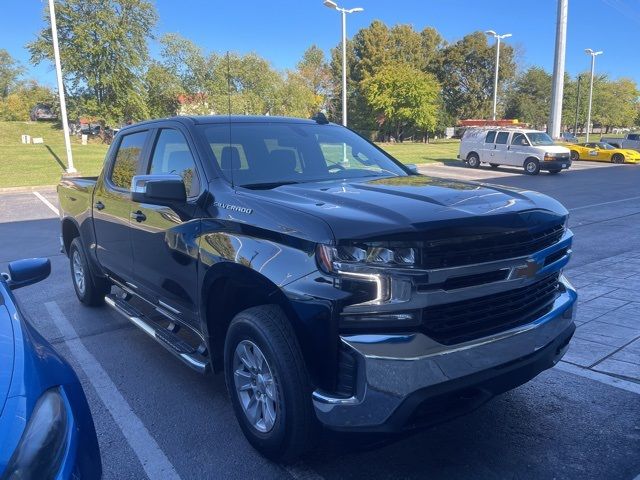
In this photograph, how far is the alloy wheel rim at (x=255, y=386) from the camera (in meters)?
2.86

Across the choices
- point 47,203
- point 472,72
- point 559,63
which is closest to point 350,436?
point 47,203

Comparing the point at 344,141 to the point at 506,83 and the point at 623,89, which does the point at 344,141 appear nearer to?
the point at 506,83

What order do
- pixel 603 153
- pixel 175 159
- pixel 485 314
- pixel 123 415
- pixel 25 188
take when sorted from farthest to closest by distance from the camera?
pixel 603 153
pixel 25 188
pixel 175 159
pixel 123 415
pixel 485 314

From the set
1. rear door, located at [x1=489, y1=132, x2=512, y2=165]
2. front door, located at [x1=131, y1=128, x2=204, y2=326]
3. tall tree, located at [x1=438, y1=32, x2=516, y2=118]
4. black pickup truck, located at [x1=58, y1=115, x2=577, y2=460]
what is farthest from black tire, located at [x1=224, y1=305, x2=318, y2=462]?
tall tree, located at [x1=438, y1=32, x2=516, y2=118]

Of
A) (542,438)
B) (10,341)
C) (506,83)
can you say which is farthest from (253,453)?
(506,83)

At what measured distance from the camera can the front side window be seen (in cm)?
361

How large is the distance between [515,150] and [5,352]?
2668cm

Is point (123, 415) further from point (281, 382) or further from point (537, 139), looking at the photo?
point (537, 139)

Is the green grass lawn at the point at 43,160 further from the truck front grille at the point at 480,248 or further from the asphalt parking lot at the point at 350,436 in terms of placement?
the truck front grille at the point at 480,248

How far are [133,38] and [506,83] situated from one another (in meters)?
55.1

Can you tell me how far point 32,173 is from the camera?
23234mm

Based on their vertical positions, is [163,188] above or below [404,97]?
below

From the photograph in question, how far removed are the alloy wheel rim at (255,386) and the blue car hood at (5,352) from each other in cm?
115

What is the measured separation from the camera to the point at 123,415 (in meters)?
3.60
